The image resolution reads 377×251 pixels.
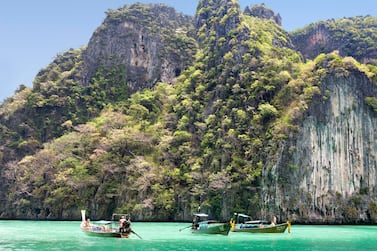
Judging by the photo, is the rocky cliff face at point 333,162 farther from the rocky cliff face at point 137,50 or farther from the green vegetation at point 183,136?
the rocky cliff face at point 137,50

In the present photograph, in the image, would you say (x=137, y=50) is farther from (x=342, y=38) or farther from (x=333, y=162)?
(x=333, y=162)

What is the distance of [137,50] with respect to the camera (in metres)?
72.8

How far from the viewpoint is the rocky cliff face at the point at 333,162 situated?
42.9m

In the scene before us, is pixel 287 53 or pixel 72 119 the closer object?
pixel 287 53

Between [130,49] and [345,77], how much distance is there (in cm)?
3671

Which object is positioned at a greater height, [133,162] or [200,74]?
[200,74]

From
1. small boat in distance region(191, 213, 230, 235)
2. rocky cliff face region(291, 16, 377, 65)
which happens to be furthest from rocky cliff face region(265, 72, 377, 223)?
rocky cliff face region(291, 16, 377, 65)

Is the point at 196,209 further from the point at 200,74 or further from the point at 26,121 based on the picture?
the point at 26,121

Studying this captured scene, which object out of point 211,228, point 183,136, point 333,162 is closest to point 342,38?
point 333,162

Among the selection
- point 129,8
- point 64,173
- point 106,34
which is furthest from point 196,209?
point 129,8

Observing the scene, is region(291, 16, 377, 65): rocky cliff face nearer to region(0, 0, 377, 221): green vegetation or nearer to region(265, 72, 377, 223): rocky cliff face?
region(0, 0, 377, 221): green vegetation

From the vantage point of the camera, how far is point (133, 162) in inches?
1957

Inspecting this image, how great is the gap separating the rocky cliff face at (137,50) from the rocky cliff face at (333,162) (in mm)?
30345

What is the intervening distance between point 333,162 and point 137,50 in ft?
129
